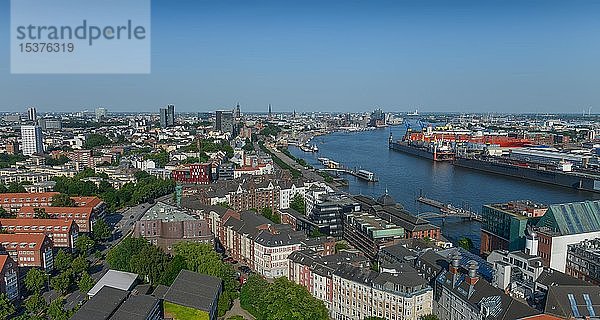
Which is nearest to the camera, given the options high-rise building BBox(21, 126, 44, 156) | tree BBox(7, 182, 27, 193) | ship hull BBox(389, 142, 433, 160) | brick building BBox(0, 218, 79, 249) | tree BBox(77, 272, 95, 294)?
tree BBox(77, 272, 95, 294)

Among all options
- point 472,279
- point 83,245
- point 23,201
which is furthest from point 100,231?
point 472,279

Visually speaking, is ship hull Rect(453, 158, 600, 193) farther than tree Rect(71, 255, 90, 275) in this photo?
Yes

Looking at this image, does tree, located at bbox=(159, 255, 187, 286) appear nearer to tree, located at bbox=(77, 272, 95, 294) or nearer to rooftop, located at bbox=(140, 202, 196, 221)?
tree, located at bbox=(77, 272, 95, 294)

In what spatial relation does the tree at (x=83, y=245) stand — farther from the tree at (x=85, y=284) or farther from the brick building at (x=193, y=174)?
the brick building at (x=193, y=174)

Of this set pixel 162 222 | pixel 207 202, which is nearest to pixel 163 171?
pixel 207 202

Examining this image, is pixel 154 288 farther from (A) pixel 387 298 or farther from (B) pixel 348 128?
(B) pixel 348 128

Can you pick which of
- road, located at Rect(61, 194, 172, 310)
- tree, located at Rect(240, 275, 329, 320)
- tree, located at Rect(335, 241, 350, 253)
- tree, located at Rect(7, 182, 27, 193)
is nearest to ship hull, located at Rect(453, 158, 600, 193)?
tree, located at Rect(335, 241, 350, 253)

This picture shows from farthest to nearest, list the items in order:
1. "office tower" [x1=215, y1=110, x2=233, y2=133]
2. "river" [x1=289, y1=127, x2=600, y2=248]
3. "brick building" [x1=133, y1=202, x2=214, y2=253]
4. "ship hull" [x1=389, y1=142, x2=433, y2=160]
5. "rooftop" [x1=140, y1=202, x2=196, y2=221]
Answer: "office tower" [x1=215, y1=110, x2=233, y2=133], "ship hull" [x1=389, y1=142, x2=433, y2=160], "river" [x1=289, y1=127, x2=600, y2=248], "rooftop" [x1=140, y1=202, x2=196, y2=221], "brick building" [x1=133, y1=202, x2=214, y2=253]
